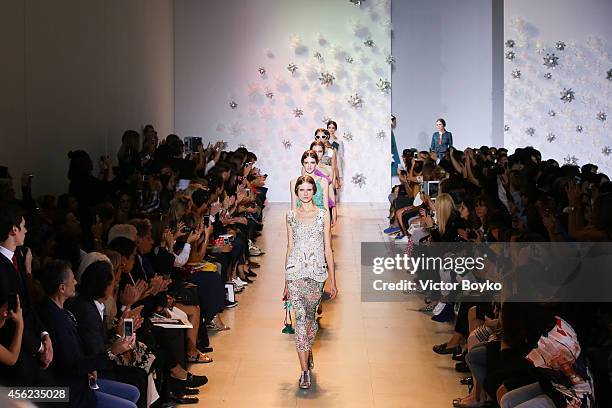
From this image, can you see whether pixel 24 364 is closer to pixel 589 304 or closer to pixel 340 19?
pixel 589 304

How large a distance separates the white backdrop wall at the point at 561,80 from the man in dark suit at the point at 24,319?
1402 centimetres

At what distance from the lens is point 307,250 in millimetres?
6859

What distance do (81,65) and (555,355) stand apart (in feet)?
26.7

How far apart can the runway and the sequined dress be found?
29.7 inches

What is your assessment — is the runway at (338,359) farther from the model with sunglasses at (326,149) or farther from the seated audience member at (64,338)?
the model with sunglasses at (326,149)

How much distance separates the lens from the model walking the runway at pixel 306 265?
22.0ft

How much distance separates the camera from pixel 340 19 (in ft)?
57.9

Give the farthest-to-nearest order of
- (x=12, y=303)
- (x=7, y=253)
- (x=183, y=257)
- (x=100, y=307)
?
(x=183, y=257), (x=100, y=307), (x=7, y=253), (x=12, y=303)

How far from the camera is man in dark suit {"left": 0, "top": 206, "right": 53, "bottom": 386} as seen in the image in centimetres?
A: 426

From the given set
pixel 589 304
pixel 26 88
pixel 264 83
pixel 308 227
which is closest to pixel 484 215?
pixel 308 227

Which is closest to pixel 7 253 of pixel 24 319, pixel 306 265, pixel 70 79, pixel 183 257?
pixel 24 319

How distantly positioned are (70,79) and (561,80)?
9.79 m

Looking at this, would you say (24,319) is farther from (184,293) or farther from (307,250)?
(184,293)

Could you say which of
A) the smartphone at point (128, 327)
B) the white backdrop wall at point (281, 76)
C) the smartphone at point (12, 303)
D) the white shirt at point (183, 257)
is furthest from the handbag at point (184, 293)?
the white backdrop wall at point (281, 76)
